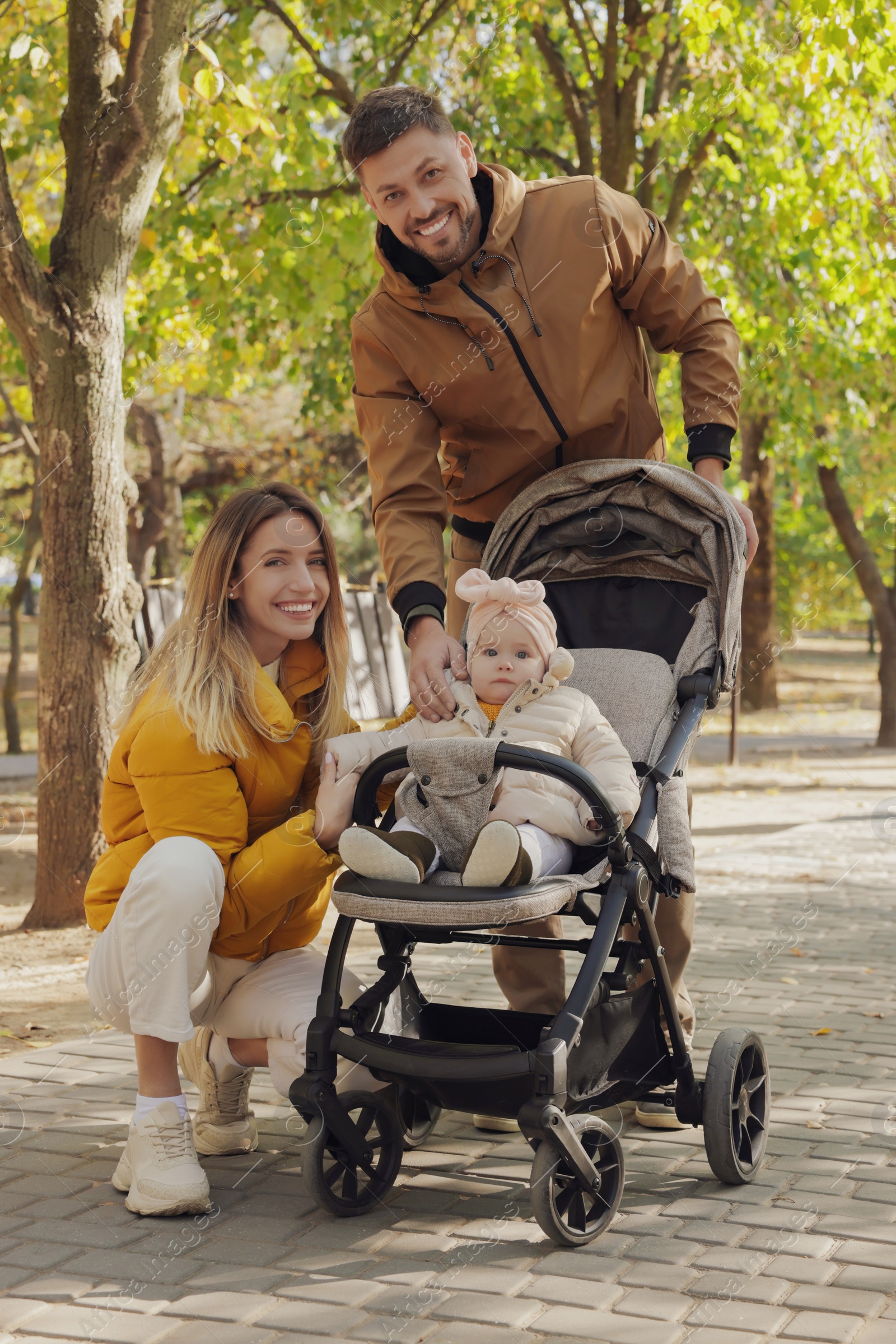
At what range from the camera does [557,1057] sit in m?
2.79

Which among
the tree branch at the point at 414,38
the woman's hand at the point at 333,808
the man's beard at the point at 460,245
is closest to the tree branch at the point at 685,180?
the tree branch at the point at 414,38

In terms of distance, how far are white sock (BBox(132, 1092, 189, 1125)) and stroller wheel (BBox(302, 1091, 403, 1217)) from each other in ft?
1.01

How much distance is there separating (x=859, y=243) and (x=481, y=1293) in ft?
28.8

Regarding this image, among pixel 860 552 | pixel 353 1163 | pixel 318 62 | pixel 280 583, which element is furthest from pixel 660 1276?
pixel 860 552

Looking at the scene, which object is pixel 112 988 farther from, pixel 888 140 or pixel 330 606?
pixel 888 140

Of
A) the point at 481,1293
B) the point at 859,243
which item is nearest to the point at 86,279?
the point at 481,1293

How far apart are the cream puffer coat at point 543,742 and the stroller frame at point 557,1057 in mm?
111

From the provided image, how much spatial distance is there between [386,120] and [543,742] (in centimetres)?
166

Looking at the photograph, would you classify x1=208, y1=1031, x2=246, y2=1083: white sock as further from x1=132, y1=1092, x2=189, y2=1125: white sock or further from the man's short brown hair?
the man's short brown hair

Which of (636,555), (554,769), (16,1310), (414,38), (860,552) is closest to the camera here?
(16,1310)

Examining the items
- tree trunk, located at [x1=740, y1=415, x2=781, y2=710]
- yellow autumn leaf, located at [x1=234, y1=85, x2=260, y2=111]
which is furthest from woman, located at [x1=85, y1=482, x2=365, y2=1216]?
tree trunk, located at [x1=740, y1=415, x2=781, y2=710]

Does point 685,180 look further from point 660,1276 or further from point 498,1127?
point 660,1276

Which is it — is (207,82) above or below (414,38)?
below

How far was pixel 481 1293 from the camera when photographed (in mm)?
2717
